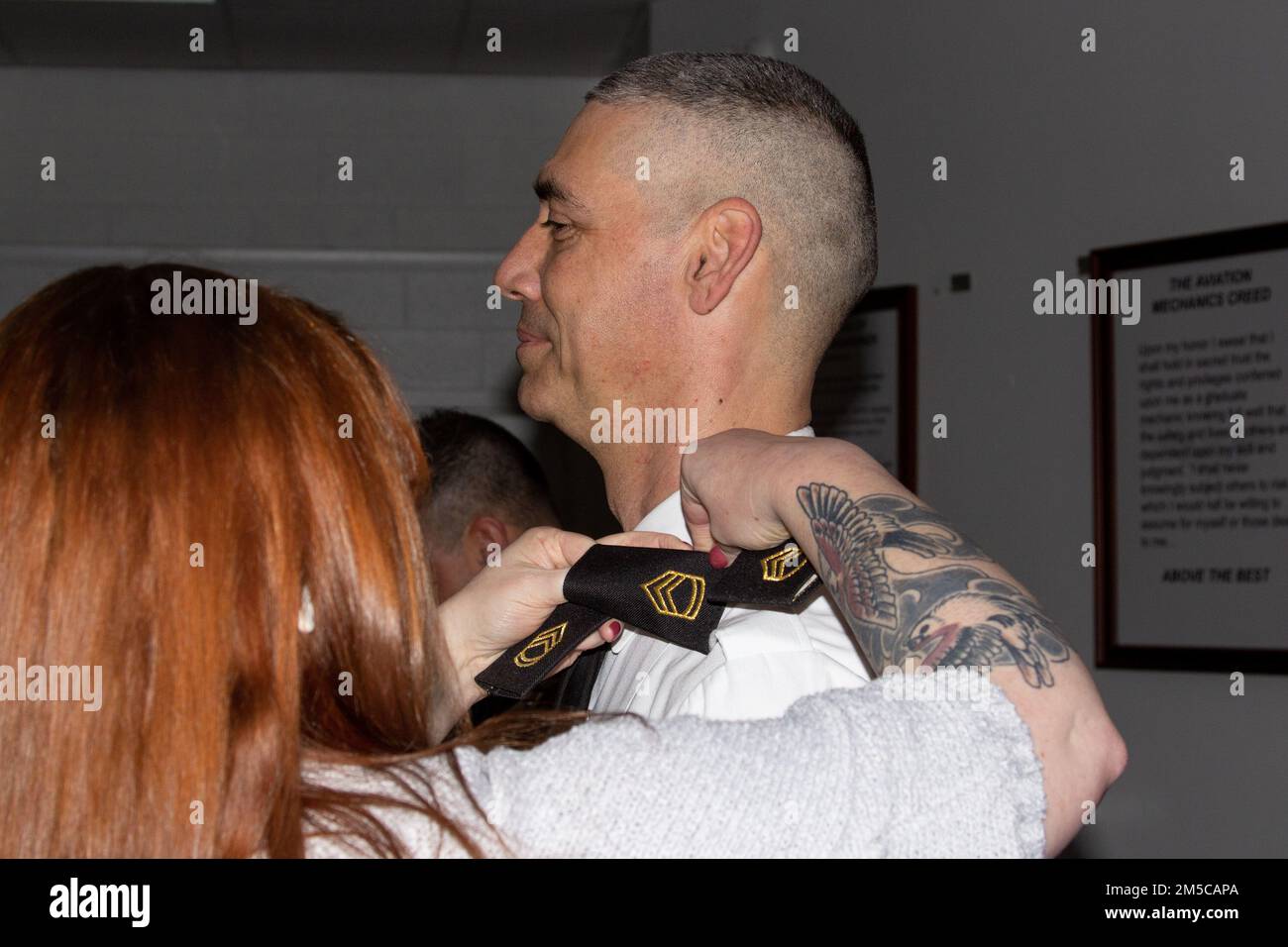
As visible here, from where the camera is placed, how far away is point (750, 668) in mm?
994

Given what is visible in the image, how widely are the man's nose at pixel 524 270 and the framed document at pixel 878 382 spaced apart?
59.6 inches

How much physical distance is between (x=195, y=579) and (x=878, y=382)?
2242 millimetres

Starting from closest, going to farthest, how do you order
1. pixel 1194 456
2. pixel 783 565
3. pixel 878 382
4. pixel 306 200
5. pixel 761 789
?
pixel 761 789 → pixel 783 565 → pixel 1194 456 → pixel 878 382 → pixel 306 200

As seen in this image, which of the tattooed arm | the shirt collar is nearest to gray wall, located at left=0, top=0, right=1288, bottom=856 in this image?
the shirt collar

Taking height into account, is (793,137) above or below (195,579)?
above

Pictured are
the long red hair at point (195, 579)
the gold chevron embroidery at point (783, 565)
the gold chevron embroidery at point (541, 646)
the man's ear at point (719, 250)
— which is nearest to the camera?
the long red hair at point (195, 579)

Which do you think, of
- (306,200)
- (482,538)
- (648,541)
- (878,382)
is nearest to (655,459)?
(648,541)

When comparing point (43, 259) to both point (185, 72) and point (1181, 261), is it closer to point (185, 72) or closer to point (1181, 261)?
point (185, 72)

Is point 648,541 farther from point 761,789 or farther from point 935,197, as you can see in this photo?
point 935,197

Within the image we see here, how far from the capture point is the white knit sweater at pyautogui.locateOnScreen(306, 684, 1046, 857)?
2.13 ft

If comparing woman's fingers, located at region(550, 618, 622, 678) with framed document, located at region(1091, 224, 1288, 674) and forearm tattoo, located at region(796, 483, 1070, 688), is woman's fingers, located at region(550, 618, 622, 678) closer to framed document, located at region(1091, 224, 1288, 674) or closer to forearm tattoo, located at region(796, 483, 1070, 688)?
forearm tattoo, located at region(796, 483, 1070, 688)

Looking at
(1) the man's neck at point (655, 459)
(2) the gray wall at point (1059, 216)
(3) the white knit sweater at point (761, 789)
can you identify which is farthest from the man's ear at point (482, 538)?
(3) the white knit sweater at point (761, 789)

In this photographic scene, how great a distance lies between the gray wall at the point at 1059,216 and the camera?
84.4 inches

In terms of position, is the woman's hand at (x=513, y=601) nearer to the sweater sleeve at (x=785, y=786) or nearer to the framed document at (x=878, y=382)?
the sweater sleeve at (x=785, y=786)
